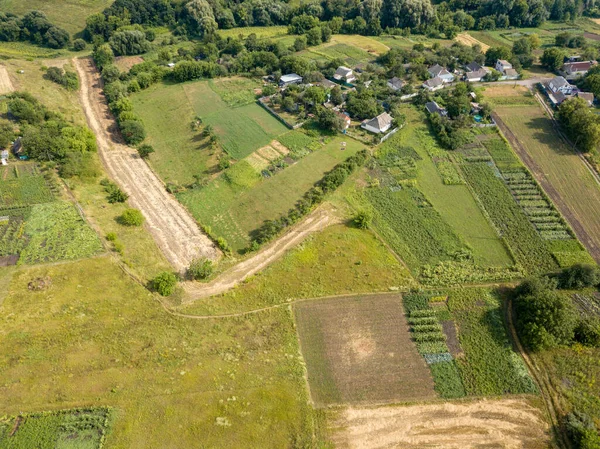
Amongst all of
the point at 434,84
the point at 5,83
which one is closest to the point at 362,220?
the point at 434,84

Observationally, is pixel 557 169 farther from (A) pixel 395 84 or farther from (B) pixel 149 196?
(B) pixel 149 196

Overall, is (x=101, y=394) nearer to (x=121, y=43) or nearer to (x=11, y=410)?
(x=11, y=410)

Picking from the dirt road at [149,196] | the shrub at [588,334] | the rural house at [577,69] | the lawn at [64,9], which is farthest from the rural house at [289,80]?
the shrub at [588,334]

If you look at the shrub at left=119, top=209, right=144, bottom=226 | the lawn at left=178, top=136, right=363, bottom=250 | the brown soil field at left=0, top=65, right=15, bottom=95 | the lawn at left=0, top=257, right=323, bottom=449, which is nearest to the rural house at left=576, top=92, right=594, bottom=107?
the lawn at left=178, top=136, right=363, bottom=250

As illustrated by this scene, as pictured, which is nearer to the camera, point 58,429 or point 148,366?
point 58,429

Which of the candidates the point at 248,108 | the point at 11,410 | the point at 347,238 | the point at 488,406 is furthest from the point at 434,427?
the point at 248,108

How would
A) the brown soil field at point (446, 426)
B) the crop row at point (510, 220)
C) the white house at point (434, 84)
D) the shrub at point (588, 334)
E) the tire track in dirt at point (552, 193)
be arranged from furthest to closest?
the white house at point (434, 84) < the tire track in dirt at point (552, 193) < the crop row at point (510, 220) < the shrub at point (588, 334) < the brown soil field at point (446, 426)

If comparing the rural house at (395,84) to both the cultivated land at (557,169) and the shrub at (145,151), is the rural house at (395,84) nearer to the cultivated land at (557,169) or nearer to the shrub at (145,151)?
the cultivated land at (557,169)
